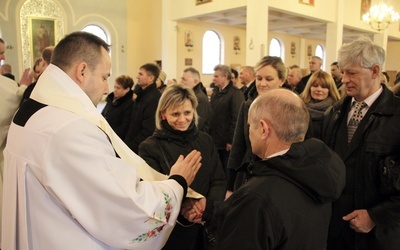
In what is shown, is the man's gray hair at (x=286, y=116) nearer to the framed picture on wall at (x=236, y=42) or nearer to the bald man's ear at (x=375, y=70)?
the bald man's ear at (x=375, y=70)


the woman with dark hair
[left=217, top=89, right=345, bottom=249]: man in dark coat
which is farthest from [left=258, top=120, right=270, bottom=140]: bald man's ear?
the woman with dark hair

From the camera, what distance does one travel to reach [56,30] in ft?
42.6

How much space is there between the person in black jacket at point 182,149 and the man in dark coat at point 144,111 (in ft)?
6.18

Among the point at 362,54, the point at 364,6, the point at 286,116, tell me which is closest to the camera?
the point at 286,116

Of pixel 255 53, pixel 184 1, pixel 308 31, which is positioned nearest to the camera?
pixel 255 53

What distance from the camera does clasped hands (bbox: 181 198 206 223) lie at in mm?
1920

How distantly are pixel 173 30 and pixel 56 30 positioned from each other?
4453 mm

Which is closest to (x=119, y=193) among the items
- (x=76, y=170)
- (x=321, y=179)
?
(x=76, y=170)

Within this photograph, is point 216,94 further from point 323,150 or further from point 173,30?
point 173,30

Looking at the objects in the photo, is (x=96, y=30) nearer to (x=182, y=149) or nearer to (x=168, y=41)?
(x=168, y=41)

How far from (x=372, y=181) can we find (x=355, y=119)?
433 mm

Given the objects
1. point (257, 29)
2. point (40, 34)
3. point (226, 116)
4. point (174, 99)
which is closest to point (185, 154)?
point (174, 99)

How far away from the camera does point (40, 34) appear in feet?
Result: 41.2

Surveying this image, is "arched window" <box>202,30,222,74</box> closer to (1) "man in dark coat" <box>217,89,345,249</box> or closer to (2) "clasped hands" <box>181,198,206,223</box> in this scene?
(2) "clasped hands" <box>181,198,206,223</box>
